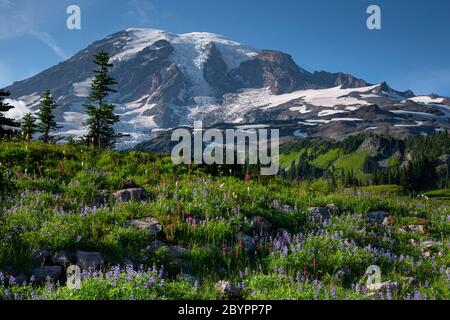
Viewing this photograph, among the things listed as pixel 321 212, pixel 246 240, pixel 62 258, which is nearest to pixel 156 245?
pixel 62 258

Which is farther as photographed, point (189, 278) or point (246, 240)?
point (246, 240)

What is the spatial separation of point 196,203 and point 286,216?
2.23 metres

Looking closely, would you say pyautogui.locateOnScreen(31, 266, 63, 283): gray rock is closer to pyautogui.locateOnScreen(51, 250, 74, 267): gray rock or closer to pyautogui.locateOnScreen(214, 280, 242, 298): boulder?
pyautogui.locateOnScreen(51, 250, 74, 267): gray rock

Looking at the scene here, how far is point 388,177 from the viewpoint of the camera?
170 m

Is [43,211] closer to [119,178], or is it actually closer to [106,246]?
[106,246]

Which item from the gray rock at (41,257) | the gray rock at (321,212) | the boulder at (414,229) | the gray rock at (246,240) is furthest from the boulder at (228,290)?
the boulder at (414,229)

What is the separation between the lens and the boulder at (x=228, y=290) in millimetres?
6500

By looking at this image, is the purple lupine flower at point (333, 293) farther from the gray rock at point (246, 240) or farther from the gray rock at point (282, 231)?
the gray rock at point (282, 231)

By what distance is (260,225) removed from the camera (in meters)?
10.2

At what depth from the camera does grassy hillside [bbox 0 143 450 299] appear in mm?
6641

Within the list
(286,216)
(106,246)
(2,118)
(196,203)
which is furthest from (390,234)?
(2,118)

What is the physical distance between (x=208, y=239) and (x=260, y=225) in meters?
1.56

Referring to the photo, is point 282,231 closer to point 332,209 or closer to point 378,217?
point 332,209

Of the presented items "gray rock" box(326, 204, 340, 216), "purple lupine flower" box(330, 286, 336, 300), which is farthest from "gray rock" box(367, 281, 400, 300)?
"gray rock" box(326, 204, 340, 216)
